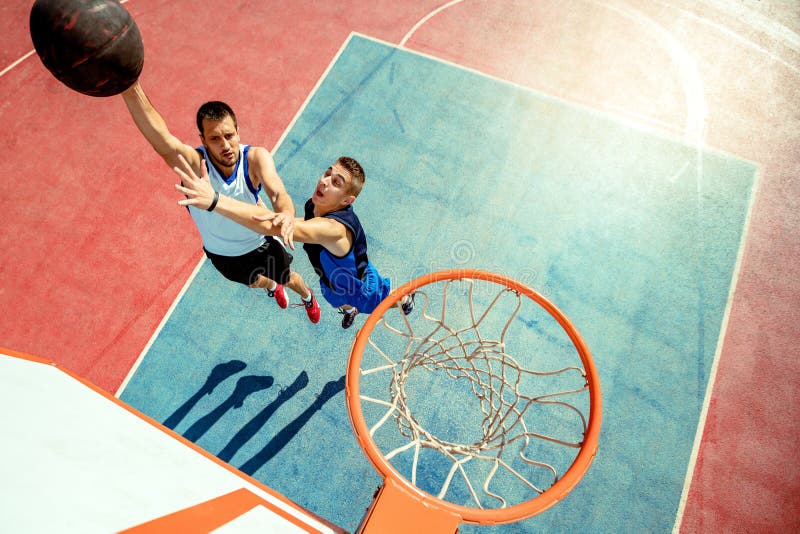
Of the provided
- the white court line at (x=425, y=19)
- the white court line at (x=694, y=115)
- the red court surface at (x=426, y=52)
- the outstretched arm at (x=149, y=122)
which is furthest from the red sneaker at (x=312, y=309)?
the white court line at (x=425, y=19)

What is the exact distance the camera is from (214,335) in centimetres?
431

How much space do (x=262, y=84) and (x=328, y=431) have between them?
4.17 metres

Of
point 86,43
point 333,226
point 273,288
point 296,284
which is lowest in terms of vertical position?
point 273,288

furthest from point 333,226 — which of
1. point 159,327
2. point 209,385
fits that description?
point 159,327

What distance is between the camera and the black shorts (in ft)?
11.8

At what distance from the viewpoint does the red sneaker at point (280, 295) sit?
4295 millimetres

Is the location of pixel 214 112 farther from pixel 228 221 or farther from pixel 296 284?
pixel 296 284

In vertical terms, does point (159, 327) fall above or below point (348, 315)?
below

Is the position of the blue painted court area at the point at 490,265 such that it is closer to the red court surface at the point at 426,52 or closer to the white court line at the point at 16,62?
the red court surface at the point at 426,52

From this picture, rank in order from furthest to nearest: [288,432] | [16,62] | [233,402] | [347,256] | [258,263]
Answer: [16,62]
[233,402]
[288,432]
[258,263]
[347,256]

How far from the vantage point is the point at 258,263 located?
367 centimetres

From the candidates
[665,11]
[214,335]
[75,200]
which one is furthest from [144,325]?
[665,11]

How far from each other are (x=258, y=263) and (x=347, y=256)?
2.82 feet

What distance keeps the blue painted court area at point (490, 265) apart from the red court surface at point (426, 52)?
25 cm
